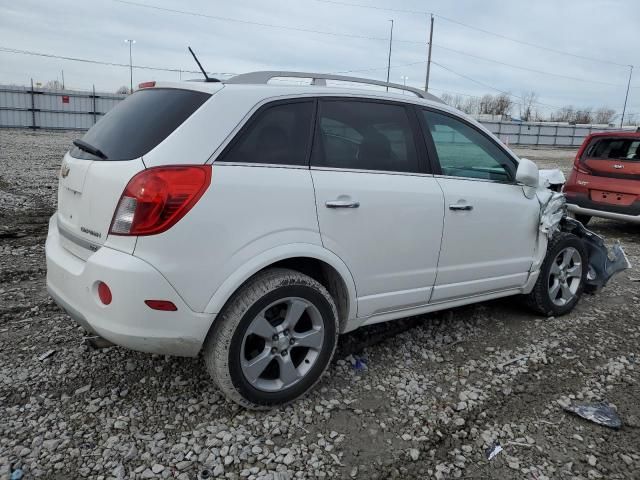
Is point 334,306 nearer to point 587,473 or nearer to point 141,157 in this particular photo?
point 141,157

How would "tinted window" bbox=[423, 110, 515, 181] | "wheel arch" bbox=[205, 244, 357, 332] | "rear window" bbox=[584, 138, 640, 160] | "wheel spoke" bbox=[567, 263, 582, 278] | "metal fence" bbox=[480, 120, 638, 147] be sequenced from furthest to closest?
1. "metal fence" bbox=[480, 120, 638, 147]
2. "rear window" bbox=[584, 138, 640, 160]
3. "wheel spoke" bbox=[567, 263, 582, 278]
4. "tinted window" bbox=[423, 110, 515, 181]
5. "wheel arch" bbox=[205, 244, 357, 332]

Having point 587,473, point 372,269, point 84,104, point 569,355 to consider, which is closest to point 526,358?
point 569,355

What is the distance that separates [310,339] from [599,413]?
1783 millimetres

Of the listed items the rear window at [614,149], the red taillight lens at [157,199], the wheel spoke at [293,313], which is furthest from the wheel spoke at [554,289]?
the rear window at [614,149]

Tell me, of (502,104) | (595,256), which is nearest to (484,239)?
(595,256)

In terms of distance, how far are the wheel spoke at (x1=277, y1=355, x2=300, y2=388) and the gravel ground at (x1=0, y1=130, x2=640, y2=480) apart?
0.18 metres

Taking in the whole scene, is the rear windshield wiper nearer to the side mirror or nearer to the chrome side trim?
the chrome side trim

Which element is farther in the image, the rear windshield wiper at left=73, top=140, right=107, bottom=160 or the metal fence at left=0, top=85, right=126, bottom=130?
the metal fence at left=0, top=85, right=126, bottom=130

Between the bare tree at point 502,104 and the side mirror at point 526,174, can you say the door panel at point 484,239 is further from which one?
the bare tree at point 502,104

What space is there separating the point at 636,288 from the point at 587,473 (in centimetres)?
372

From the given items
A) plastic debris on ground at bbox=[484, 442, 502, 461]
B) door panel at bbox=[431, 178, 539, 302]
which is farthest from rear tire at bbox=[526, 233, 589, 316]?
plastic debris on ground at bbox=[484, 442, 502, 461]

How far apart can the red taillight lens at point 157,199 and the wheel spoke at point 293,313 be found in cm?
80

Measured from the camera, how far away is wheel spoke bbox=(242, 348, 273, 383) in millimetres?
2787

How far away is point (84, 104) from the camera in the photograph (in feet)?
105
